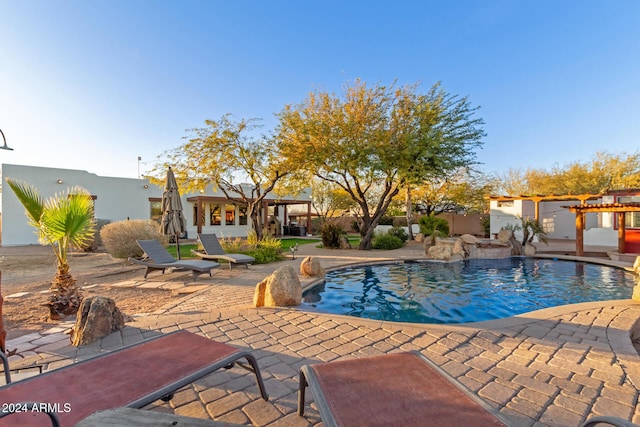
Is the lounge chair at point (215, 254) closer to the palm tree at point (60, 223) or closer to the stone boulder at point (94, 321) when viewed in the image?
the palm tree at point (60, 223)

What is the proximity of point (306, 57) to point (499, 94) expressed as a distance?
956cm

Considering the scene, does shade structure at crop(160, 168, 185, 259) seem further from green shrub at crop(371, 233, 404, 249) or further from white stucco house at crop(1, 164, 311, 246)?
green shrub at crop(371, 233, 404, 249)

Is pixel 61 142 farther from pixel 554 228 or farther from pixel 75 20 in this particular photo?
pixel 554 228

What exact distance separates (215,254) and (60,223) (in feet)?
16.5

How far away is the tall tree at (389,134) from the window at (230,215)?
10.3m

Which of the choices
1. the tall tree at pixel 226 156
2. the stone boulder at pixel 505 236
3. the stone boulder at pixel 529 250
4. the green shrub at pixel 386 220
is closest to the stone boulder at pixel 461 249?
the stone boulder at pixel 505 236

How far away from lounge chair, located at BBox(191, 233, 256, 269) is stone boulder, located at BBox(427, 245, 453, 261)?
7623 millimetres

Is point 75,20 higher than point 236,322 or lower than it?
higher

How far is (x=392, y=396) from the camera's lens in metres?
1.74

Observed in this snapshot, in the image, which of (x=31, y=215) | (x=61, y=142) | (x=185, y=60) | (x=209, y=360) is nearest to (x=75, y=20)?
(x=185, y=60)

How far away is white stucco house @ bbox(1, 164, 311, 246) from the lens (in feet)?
53.5

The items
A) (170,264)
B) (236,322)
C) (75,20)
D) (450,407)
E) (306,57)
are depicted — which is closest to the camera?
(450,407)

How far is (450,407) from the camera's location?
5.32ft

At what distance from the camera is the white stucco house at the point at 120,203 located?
16.3 m
